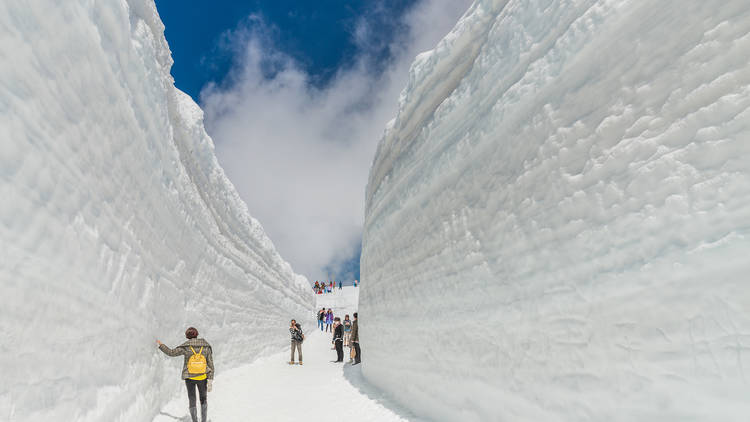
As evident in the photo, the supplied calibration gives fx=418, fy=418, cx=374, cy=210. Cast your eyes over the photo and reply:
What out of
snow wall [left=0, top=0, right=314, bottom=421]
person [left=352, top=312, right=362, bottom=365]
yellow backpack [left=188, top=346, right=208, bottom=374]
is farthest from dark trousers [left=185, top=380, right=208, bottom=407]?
person [left=352, top=312, right=362, bottom=365]

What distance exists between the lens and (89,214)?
3.14m

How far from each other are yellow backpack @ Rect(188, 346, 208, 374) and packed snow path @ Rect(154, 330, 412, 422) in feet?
2.66

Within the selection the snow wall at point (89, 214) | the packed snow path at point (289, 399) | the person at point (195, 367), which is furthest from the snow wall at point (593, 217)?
the snow wall at point (89, 214)

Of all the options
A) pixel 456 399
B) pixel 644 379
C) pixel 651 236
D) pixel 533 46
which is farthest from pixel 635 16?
pixel 456 399

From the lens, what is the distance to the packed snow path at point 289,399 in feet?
16.4

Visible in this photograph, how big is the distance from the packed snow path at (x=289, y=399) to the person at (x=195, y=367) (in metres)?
0.51

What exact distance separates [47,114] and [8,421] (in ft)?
5.76

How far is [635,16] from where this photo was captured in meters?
2.58

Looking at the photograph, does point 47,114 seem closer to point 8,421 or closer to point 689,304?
point 8,421

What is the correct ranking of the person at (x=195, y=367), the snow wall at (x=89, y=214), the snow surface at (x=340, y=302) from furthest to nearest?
the snow surface at (x=340, y=302) → the person at (x=195, y=367) → the snow wall at (x=89, y=214)

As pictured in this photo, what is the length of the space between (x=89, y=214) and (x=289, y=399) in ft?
13.0

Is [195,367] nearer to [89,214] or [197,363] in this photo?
[197,363]

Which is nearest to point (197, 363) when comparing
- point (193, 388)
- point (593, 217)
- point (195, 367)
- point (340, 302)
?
point (195, 367)

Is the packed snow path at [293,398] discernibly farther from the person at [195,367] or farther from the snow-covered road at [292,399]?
the person at [195,367]
